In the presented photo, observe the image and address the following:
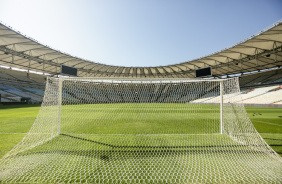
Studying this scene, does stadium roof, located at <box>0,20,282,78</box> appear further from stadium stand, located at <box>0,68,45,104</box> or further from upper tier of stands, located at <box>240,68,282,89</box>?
stadium stand, located at <box>0,68,45,104</box>

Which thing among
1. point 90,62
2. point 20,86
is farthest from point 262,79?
point 20,86

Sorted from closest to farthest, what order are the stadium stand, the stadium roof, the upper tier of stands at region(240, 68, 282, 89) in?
the stadium roof → the stadium stand → the upper tier of stands at region(240, 68, 282, 89)

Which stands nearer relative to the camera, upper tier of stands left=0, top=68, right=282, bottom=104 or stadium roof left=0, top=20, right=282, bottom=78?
stadium roof left=0, top=20, right=282, bottom=78

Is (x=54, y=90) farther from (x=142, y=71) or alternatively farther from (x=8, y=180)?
(x=142, y=71)

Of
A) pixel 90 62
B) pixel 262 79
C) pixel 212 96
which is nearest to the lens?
pixel 212 96

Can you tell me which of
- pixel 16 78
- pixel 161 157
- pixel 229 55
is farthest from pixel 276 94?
pixel 16 78

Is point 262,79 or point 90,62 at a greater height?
point 90,62

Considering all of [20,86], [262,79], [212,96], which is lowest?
[212,96]

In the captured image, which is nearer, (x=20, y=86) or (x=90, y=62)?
(x=90, y=62)

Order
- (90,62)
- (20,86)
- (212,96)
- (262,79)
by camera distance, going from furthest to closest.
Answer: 1. (20,86)
2. (262,79)
3. (90,62)
4. (212,96)

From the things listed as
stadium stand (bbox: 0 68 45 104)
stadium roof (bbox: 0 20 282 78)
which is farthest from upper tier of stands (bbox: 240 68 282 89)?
stadium stand (bbox: 0 68 45 104)

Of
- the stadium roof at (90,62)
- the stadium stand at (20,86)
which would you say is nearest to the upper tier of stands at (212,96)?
the stadium stand at (20,86)

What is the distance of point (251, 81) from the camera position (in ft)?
85.6

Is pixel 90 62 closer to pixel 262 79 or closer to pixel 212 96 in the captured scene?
pixel 212 96
